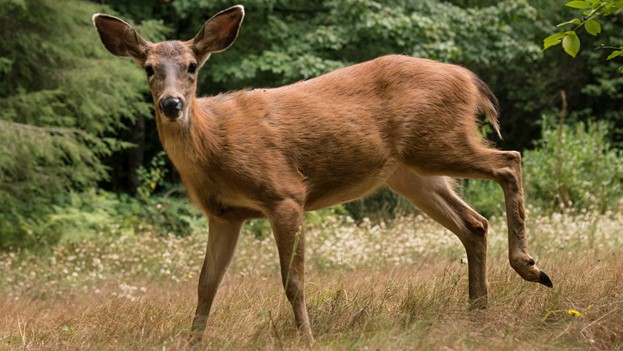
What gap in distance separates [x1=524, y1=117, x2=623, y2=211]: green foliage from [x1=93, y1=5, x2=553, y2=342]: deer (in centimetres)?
595

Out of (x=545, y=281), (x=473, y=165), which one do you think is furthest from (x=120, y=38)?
(x=545, y=281)

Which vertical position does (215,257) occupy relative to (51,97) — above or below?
above

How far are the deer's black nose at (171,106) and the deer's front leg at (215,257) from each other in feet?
2.57

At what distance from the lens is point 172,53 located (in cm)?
515

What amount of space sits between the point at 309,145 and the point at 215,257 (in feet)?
2.80

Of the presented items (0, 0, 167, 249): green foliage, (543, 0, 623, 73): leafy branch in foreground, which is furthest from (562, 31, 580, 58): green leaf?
(0, 0, 167, 249): green foliage

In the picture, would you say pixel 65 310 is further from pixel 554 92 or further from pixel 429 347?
pixel 554 92

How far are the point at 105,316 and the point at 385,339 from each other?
193 centimetres

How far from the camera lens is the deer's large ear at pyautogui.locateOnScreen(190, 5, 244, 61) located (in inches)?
211

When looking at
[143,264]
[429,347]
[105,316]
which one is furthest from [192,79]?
[143,264]

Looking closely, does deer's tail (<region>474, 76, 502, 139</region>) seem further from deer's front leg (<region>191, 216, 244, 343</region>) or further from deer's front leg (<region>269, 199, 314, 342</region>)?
deer's front leg (<region>191, 216, 244, 343</region>)

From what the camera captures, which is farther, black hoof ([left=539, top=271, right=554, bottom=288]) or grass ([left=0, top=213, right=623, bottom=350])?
black hoof ([left=539, top=271, right=554, bottom=288])

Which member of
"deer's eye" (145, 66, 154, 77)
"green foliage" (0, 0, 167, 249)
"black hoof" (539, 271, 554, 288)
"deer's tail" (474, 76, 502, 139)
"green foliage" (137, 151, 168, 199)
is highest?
"deer's eye" (145, 66, 154, 77)

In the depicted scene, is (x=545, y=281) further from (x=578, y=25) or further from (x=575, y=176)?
(x=575, y=176)
